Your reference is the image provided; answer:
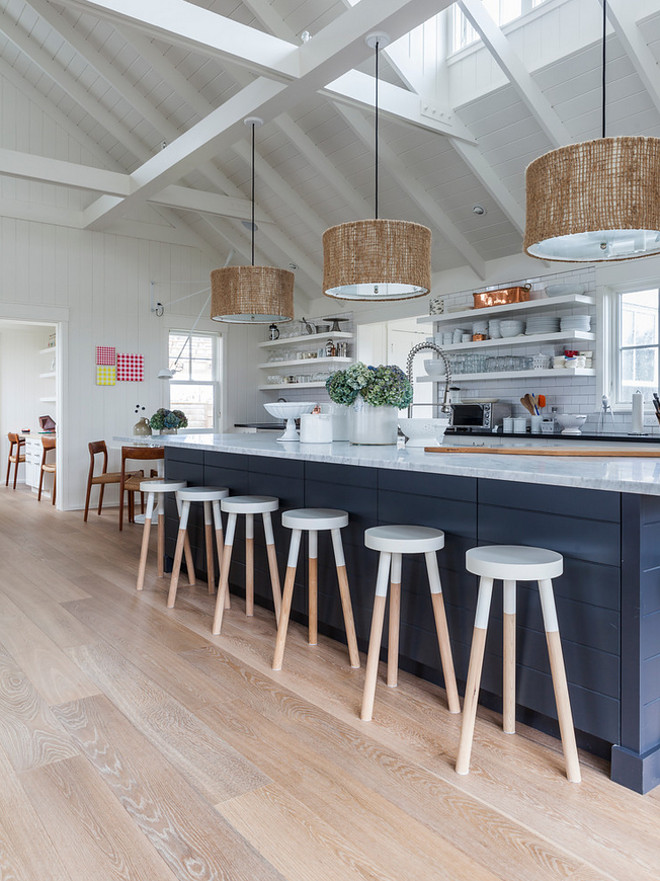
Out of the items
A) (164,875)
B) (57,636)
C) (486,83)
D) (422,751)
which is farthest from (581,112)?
(164,875)

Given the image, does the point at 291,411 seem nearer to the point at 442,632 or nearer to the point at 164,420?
the point at 442,632

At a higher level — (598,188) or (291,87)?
(291,87)

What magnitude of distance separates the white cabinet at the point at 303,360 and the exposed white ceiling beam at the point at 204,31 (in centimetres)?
374

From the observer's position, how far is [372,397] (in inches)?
128

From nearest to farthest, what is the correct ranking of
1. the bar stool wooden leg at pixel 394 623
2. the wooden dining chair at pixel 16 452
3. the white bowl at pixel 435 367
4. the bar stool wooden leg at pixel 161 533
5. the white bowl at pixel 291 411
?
the bar stool wooden leg at pixel 394 623 → the white bowl at pixel 291 411 → the bar stool wooden leg at pixel 161 533 → the white bowl at pixel 435 367 → the wooden dining chair at pixel 16 452

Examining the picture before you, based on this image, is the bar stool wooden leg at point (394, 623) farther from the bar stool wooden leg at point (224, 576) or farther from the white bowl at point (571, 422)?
the white bowl at point (571, 422)

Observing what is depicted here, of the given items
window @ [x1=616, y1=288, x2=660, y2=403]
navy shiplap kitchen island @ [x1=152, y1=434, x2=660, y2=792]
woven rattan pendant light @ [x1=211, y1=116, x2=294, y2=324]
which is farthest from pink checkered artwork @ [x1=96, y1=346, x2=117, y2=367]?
window @ [x1=616, y1=288, x2=660, y2=403]

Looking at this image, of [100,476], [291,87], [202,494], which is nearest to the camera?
[202,494]

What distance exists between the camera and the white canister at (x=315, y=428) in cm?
350

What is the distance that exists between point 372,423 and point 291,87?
2.29 metres

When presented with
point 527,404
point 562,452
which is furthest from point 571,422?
point 562,452

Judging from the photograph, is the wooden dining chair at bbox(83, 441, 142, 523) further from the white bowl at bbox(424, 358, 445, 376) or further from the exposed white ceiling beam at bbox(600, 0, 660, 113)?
the exposed white ceiling beam at bbox(600, 0, 660, 113)

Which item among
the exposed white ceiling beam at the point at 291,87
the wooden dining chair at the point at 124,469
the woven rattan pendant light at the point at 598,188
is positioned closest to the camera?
the woven rattan pendant light at the point at 598,188

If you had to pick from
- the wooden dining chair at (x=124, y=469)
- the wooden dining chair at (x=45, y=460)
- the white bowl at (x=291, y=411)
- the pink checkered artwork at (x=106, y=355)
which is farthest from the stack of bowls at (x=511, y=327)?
the wooden dining chair at (x=45, y=460)
